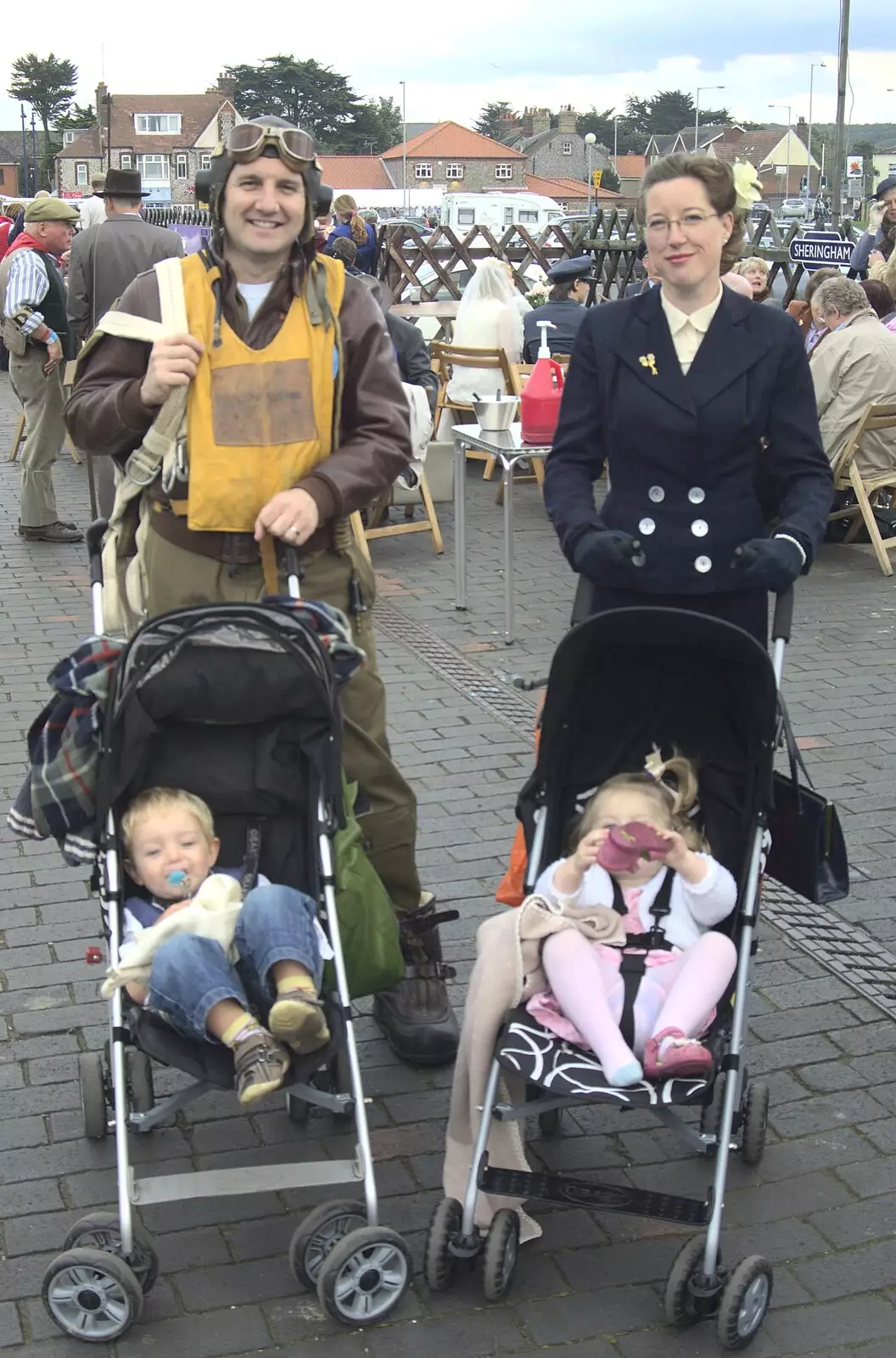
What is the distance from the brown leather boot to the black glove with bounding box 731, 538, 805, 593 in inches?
A: 48.8

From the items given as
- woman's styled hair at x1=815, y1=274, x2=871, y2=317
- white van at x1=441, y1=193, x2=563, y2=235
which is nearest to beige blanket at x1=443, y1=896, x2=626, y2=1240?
woman's styled hair at x1=815, y1=274, x2=871, y2=317

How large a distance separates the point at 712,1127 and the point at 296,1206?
0.96 m

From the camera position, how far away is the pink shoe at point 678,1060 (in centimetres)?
311

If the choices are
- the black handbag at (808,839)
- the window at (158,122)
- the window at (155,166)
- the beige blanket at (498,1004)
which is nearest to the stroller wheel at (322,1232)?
the beige blanket at (498,1004)

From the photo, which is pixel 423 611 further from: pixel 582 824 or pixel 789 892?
pixel 582 824

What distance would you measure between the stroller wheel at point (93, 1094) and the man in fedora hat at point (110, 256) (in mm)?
6718

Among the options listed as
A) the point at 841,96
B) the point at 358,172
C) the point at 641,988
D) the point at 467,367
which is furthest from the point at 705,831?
the point at 358,172

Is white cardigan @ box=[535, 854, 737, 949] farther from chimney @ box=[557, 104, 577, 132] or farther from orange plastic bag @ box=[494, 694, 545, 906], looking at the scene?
chimney @ box=[557, 104, 577, 132]

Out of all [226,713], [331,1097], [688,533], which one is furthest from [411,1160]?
[688,533]

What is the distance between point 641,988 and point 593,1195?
424 mm

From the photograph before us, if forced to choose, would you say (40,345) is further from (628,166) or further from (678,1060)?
(628,166)

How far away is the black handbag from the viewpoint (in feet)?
11.8

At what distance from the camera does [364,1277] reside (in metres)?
3.15

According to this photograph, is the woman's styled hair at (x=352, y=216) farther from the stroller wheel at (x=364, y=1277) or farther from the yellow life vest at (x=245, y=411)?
the stroller wheel at (x=364, y=1277)
